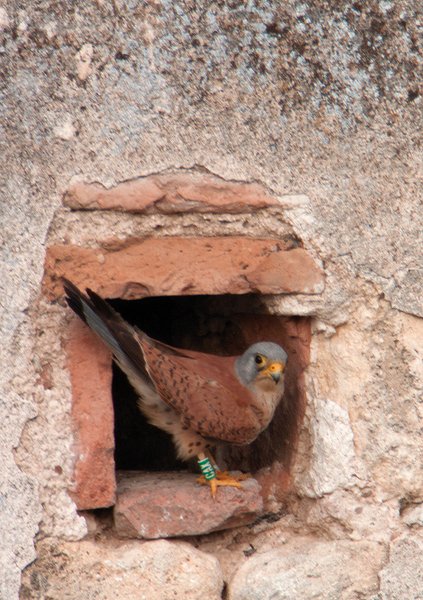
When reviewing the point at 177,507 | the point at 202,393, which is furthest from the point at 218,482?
the point at 202,393

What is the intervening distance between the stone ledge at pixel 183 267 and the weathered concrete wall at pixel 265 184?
39 millimetres

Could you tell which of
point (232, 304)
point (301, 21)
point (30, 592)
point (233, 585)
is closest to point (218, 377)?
point (232, 304)

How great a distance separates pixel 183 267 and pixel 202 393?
41 centimetres

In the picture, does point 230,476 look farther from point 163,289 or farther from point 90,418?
point 163,289

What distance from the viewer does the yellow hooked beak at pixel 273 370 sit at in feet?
10.5

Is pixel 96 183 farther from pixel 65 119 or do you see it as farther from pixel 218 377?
pixel 218 377

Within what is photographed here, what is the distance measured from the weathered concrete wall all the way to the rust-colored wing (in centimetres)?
21

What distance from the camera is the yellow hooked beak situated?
10.5ft

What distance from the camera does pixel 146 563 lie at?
291cm

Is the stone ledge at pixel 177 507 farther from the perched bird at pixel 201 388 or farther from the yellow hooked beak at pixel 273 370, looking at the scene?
the yellow hooked beak at pixel 273 370

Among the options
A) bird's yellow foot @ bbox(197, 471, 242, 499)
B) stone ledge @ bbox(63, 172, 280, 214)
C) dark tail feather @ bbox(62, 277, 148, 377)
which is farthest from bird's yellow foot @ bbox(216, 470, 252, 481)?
stone ledge @ bbox(63, 172, 280, 214)

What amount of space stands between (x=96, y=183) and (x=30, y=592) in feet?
3.68

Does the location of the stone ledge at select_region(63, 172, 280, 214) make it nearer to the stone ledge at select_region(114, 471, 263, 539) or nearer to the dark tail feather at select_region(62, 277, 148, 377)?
the dark tail feather at select_region(62, 277, 148, 377)

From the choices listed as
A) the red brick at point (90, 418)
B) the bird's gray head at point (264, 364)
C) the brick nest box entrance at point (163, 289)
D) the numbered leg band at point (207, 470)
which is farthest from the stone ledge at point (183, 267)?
the numbered leg band at point (207, 470)
